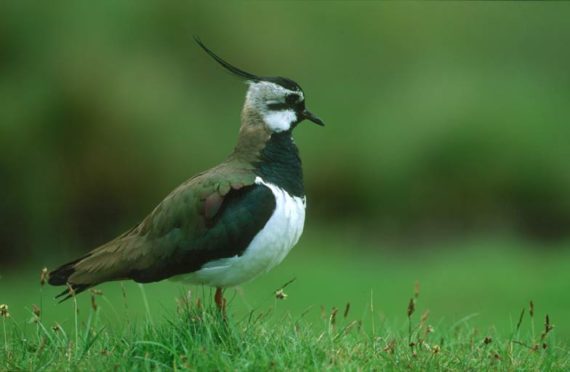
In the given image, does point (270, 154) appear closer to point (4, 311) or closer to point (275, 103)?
point (275, 103)

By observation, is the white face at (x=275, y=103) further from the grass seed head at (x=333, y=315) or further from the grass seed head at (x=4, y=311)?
the grass seed head at (x=4, y=311)

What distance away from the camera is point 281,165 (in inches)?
274

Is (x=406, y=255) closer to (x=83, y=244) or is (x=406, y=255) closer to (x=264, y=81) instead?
(x=83, y=244)

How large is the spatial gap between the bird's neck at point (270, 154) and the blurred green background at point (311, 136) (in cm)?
637

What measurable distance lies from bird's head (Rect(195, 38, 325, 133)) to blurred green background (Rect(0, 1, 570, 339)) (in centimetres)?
636

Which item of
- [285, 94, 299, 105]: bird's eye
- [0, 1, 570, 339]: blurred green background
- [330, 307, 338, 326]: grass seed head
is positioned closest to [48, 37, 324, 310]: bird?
[285, 94, 299, 105]: bird's eye

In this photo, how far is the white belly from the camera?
21.5 feet

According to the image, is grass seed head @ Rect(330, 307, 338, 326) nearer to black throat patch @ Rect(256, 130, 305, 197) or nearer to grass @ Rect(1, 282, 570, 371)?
grass @ Rect(1, 282, 570, 371)

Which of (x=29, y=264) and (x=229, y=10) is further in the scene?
(x=229, y=10)

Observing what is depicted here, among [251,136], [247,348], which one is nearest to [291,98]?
[251,136]

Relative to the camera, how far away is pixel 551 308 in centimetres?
1225

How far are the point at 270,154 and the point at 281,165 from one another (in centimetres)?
10

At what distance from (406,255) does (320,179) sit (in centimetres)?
223

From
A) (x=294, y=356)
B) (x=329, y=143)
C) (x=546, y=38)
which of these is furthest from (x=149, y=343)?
(x=546, y=38)
